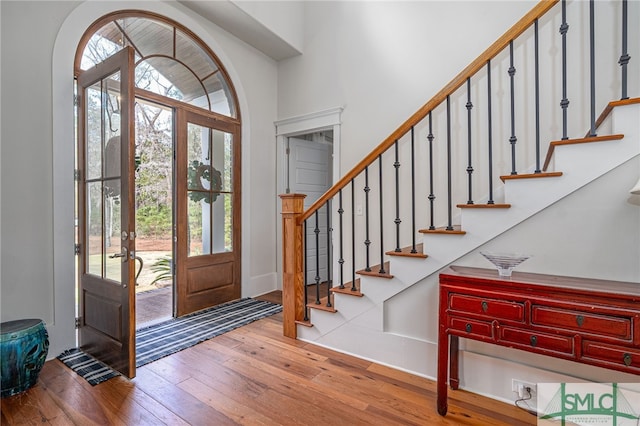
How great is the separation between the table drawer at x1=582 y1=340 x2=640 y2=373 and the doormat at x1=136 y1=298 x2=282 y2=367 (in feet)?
8.58

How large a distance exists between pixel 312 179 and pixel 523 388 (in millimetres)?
3505

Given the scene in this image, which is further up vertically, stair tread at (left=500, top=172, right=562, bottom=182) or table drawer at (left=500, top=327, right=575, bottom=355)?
stair tread at (left=500, top=172, right=562, bottom=182)

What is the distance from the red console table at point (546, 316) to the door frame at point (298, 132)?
236cm

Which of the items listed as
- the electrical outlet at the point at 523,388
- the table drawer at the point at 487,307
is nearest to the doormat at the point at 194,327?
the table drawer at the point at 487,307

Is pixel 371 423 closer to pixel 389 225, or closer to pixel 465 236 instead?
pixel 465 236

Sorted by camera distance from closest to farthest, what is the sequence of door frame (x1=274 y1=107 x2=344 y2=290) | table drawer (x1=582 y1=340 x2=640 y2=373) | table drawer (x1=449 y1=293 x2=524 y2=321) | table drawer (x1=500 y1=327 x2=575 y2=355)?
table drawer (x1=582 y1=340 x2=640 y2=373) → table drawer (x1=500 y1=327 x2=575 y2=355) → table drawer (x1=449 y1=293 x2=524 y2=321) → door frame (x1=274 y1=107 x2=344 y2=290)

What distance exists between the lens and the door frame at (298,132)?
12.4ft

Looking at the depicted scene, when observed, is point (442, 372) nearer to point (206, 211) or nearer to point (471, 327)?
point (471, 327)

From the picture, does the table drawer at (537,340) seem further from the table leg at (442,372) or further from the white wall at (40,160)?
the white wall at (40,160)

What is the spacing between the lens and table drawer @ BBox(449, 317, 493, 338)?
157cm

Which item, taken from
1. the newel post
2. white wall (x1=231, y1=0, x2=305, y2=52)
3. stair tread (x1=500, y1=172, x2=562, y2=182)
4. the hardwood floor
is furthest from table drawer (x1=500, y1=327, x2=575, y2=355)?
white wall (x1=231, y1=0, x2=305, y2=52)

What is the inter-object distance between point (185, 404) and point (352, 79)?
3485 millimetres

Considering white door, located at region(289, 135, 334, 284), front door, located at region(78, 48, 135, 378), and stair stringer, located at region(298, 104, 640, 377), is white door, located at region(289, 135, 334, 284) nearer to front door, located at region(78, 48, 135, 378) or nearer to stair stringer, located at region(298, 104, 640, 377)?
stair stringer, located at region(298, 104, 640, 377)

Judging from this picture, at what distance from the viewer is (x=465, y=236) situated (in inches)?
77.0
